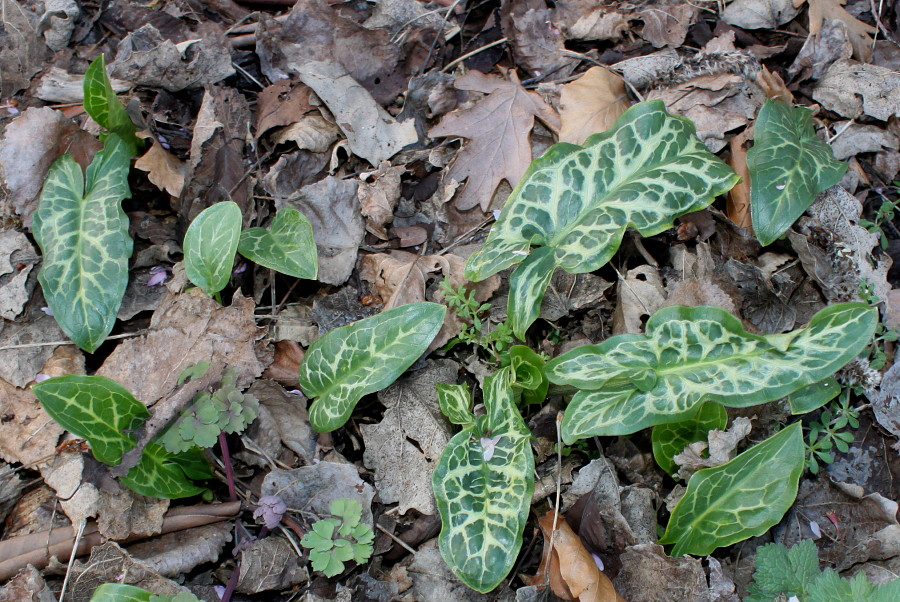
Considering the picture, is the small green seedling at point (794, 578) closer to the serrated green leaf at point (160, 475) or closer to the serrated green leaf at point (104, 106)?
the serrated green leaf at point (160, 475)

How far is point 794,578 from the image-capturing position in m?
1.80

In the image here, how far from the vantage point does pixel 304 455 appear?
7.40 ft

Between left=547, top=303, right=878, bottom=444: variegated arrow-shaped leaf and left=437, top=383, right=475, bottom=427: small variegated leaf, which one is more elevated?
left=547, top=303, right=878, bottom=444: variegated arrow-shaped leaf

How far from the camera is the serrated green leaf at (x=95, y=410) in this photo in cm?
191

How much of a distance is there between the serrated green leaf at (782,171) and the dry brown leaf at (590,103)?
0.60 metres

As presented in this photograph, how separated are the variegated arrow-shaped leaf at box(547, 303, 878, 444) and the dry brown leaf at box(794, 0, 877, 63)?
173 cm

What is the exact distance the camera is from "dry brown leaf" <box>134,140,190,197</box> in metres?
2.64

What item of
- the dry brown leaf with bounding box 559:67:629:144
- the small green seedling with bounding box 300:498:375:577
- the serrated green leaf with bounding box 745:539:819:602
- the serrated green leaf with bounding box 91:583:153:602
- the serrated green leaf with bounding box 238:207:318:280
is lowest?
the small green seedling with bounding box 300:498:375:577

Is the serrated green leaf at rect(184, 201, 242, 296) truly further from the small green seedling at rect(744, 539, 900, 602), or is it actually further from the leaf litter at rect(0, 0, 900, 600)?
the small green seedling at rect(744, 539, 900, 602)

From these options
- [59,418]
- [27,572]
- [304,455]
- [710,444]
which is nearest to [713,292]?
[710,444]

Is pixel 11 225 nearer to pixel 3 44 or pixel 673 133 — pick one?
pixel 3 44

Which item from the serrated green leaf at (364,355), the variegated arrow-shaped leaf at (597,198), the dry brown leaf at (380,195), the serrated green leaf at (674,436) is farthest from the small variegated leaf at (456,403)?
the dry brown leaf at (380,195)

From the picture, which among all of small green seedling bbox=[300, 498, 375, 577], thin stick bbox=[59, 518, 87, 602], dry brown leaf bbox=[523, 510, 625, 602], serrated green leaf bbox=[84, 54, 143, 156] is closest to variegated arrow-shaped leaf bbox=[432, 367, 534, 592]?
dry brown leaf bbox=[523, 510, 625, 602]

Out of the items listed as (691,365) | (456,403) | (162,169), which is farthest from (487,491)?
(162,169)
